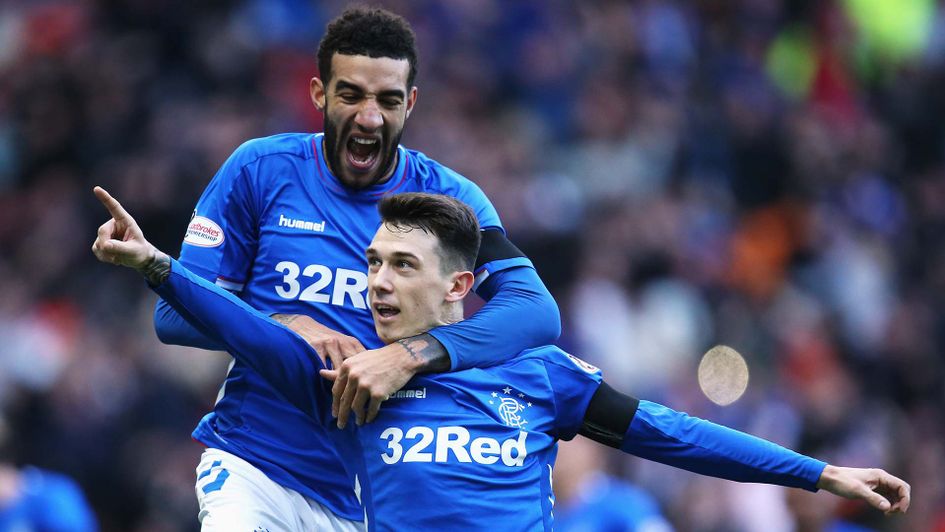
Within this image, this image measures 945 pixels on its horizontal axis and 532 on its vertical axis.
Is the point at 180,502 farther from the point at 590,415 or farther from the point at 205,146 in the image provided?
the point at 590,415

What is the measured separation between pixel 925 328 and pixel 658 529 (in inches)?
236

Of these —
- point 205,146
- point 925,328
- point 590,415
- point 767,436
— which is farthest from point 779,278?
point 590,415

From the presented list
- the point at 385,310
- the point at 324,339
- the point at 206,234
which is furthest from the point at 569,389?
the point at 206,234

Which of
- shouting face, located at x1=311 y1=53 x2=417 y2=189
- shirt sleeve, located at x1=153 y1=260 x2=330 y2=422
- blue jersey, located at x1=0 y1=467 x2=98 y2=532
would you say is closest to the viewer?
shirt sleeve, located at x1=153 y1=260 x2=330 y2=422

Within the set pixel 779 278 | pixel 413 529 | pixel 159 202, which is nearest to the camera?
pixel 413 529

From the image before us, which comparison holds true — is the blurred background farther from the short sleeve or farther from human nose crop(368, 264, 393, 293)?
human nose crop(368, 264, 393, 293)

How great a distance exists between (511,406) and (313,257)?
848 millimetres

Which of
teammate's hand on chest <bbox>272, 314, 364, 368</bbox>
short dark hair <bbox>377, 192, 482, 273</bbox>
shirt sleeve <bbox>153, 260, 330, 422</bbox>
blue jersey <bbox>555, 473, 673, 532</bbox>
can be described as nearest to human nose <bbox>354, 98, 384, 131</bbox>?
short dark hair <bbox>377, 192, 482, 273</bbox>

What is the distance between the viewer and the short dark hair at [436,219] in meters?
4.81

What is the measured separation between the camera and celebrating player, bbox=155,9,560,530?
500 centimetres

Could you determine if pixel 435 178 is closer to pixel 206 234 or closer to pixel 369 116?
pixel 369 116

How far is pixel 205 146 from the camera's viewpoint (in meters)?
11.0

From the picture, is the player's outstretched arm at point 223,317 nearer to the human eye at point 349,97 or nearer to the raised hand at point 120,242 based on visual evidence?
the raised hand at point 120,242

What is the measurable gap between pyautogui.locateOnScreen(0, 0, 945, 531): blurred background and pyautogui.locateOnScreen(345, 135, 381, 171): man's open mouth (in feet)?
15.8
